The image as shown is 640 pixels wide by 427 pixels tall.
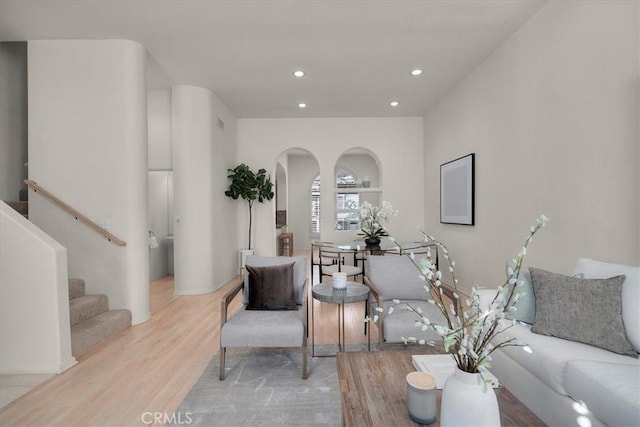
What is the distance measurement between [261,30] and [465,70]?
2734 millimetres

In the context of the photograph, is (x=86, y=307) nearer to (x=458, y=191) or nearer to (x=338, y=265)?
(x=338, y=265)

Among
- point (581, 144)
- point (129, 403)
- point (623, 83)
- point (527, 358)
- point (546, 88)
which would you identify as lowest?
point (129, 403)

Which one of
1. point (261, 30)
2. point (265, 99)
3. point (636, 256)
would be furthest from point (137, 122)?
point (636, 256)

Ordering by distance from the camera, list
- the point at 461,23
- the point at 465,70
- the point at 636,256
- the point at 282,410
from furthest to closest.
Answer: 1. the point at 465,70
2. the point at 461,23
3. the point at 636,256
4. the point at 282,410

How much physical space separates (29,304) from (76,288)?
2.82 ft

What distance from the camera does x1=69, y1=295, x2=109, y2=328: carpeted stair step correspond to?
9.84 ft

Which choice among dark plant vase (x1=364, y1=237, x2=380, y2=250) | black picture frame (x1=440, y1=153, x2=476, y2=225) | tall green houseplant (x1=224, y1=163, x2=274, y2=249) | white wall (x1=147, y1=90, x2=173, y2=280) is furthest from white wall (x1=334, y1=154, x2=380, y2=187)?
dark plant vase (x1=364, y1=237, x2=380, y2=250)

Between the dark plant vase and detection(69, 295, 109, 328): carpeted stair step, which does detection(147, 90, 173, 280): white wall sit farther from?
the dark plant vase

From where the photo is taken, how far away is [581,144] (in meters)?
2.48

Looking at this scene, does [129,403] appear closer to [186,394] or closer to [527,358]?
[186,394]

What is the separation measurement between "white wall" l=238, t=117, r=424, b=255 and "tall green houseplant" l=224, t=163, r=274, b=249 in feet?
1.04

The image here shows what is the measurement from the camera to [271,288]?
263 centimetres

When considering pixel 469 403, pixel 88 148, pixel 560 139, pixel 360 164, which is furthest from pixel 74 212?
pixel 360 164

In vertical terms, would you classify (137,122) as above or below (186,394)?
above
